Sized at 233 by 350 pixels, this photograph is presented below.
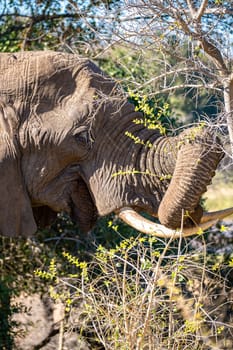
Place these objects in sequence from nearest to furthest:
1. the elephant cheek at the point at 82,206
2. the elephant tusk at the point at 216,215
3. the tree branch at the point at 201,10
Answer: the tree branch at the point at 201,10 → the elephant tusk at the point at 216,215 → the elephant cheek at the point at 82,206

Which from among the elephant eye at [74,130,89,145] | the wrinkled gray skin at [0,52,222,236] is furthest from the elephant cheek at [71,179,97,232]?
the elephant eye at [74,130,89,145]

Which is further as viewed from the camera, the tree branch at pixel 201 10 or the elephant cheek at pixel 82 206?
the elephant cheek at pixel 82 206

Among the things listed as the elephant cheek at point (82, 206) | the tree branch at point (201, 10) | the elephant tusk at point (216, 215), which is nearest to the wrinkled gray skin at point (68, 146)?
the elephant cheek at point (82, 206)

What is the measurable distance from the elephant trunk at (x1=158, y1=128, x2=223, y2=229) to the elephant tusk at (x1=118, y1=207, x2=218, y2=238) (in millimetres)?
46

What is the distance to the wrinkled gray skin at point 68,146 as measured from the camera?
542 cm

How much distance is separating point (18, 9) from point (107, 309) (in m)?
3.79

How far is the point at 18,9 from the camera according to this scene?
8.08 meters

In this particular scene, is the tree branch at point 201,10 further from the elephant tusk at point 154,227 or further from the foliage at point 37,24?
the foliage at point 37,24

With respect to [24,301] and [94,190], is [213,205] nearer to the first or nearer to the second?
[24,301]

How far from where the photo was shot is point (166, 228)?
521cm

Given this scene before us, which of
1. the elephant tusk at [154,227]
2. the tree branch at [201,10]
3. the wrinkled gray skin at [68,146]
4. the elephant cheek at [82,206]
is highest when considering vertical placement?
the tree branch at [201,10]

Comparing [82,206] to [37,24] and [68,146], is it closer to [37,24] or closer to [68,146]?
[68,146]

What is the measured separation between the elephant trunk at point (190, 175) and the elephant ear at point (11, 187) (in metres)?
0.92

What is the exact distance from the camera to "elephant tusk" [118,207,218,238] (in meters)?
5.05
